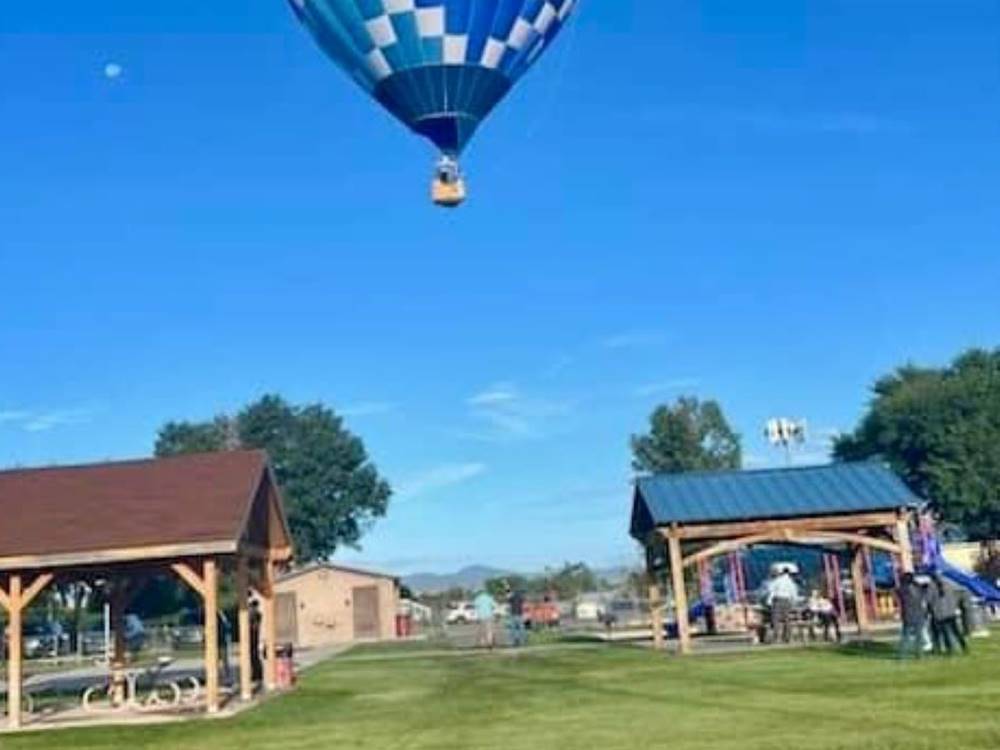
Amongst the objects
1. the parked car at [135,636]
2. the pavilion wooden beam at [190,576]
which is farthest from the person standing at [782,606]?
the parked car at [135,636]

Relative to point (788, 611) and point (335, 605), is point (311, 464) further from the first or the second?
point (788, 611)

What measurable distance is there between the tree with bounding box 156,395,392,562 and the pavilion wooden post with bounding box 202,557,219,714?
6531cm

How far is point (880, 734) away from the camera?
1076cm

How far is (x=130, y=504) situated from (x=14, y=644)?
283cm

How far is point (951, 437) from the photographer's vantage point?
2525 inches

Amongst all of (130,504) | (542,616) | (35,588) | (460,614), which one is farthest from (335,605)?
(35,588)

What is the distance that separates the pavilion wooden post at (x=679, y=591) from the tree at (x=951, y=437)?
40.1m

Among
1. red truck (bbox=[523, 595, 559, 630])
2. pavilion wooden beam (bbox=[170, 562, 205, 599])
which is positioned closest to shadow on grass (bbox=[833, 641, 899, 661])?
pavilion wooden beam (bbox=[170, 562, 205, 599])

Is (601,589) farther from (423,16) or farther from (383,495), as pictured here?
(423,16)

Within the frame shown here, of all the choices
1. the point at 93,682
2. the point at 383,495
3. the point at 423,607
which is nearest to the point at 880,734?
the point at 93,682

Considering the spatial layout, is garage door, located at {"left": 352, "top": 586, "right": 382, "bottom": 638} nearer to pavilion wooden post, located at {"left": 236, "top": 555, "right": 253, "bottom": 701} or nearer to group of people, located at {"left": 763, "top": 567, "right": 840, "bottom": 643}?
group of people, located at {"left": 763, "top": 567, "right": 840, "bottom": 643}

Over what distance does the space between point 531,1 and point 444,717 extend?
1004 cm

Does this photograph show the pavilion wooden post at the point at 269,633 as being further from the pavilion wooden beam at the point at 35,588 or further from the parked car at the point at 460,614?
the parked car at the point at 460,614

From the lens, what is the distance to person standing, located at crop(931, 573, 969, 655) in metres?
19.4
